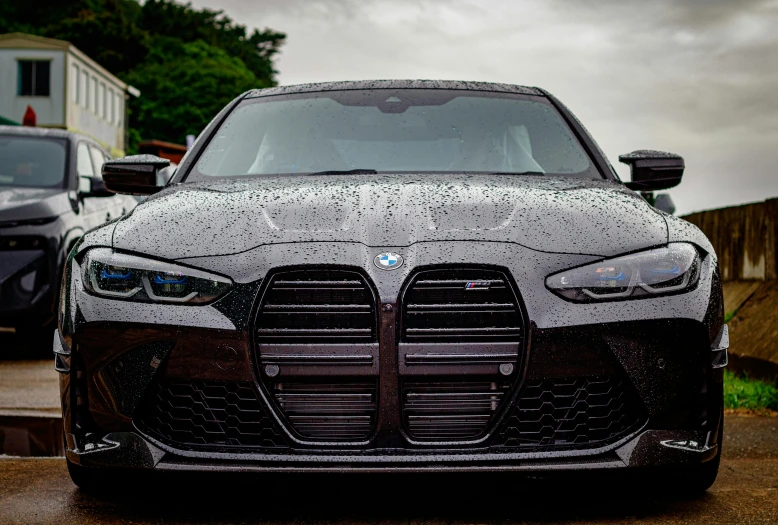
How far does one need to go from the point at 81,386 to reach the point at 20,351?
24.2 ft

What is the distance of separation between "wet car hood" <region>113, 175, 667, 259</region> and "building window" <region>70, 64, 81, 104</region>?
174 ft

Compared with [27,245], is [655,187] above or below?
above

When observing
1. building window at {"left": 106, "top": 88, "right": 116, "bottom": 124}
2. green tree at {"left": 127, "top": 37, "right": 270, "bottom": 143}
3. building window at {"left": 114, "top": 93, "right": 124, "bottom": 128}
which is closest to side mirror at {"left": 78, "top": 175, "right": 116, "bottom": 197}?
building window at {"left": 106, "top": 88, "right": 116, "bottom": 124}

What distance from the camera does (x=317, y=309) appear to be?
11.5ft

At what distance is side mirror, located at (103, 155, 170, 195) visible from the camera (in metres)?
4.77

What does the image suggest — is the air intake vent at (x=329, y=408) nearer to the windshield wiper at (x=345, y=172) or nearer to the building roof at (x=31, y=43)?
the windshield wiper at (x=345, y=172)

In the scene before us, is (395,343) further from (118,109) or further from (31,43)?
(118,109)

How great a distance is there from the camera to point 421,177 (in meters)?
4.38

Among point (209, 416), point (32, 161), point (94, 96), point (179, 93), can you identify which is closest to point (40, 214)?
point (32, 161)

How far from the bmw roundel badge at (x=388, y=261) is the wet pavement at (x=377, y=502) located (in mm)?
612

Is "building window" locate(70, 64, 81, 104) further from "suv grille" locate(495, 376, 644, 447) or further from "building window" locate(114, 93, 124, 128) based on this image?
"suv grille" locate(495, 376, 644, 447)

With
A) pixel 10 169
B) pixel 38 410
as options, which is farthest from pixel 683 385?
pixel 10 169

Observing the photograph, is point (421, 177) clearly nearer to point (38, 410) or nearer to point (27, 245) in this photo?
point (38, 410)

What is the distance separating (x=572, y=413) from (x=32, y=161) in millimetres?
7913
